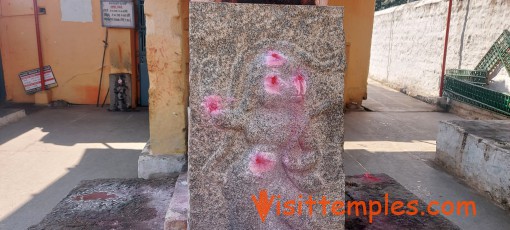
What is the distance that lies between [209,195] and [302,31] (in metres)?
0.91

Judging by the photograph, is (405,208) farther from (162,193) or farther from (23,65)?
(23,65)

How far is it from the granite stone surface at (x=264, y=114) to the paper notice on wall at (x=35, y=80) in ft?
19.3

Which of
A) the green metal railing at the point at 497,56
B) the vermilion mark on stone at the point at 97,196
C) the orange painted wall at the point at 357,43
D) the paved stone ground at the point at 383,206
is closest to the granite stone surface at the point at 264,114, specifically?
the paved stone ground at the point at 383,206

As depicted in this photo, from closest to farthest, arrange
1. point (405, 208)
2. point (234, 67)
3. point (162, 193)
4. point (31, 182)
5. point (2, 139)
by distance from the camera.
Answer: point (234, 67) → point (405, 208) → point (162, 193) → point (31, 182) → point (2, 139)

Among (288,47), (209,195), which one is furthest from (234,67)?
(209,195)

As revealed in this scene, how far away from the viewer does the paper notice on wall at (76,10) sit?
21.2 feet

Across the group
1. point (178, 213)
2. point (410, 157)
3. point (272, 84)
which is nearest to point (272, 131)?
point (272, 84)

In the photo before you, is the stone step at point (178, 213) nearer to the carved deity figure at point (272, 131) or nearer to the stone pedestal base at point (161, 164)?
the carved deity figure at point (272, 131)

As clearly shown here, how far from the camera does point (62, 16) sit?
21.2ft

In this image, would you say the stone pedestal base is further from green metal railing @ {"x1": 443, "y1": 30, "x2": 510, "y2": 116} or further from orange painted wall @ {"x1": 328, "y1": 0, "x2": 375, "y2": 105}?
green metal railing @ {"x1": 443, "y1": 30, "x2": 510, "y2": 116}

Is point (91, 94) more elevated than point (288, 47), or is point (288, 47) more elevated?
point (288, 47)

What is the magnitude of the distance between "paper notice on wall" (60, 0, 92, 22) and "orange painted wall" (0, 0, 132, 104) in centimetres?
7

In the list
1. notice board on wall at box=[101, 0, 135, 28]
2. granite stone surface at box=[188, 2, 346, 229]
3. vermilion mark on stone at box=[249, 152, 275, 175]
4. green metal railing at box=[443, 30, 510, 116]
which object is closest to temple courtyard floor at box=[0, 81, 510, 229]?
green metal railing at box=[443, 30, 510, 116]

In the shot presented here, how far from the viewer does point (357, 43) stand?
7.08 m
